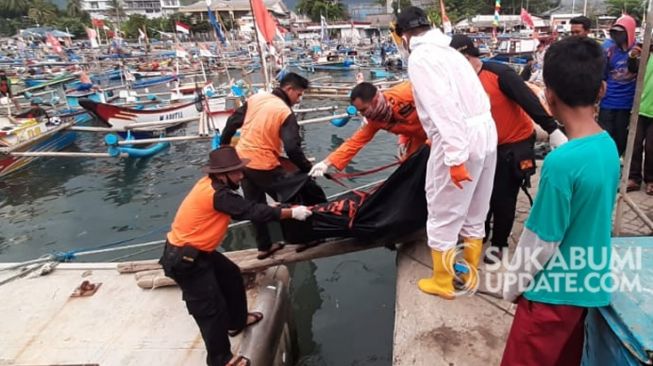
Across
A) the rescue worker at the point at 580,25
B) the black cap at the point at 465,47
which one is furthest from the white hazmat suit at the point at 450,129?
the rescue worker at the point at 580,25

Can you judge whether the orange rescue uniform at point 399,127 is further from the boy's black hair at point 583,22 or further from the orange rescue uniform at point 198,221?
the boy's black hair at point 583,22

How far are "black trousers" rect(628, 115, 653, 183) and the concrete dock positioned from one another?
2505mm

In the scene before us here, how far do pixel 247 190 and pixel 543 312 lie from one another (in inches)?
126

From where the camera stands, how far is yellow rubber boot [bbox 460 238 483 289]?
3.27 m

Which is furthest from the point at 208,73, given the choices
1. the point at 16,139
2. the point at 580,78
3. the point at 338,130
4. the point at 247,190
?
the point at 580,78

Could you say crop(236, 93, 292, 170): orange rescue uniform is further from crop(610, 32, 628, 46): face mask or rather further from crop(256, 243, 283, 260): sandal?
crop(610, 32, 628, 46): face mask

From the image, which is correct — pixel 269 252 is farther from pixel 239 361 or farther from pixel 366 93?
pixel 366 93

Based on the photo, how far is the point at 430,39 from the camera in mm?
2867

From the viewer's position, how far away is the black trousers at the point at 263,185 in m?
4.31

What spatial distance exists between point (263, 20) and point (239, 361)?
6.39 metres

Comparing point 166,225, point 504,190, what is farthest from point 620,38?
point 166,225

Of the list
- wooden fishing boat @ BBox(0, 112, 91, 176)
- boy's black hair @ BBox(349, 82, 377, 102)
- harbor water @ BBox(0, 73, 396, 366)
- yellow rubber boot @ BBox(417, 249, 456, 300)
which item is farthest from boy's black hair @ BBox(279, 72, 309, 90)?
wooden fishing boat @ BBox(0, 112, 91, 176)

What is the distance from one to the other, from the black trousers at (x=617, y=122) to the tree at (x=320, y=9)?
66121mm

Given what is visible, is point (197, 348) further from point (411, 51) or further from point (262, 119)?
point (411, 51)
